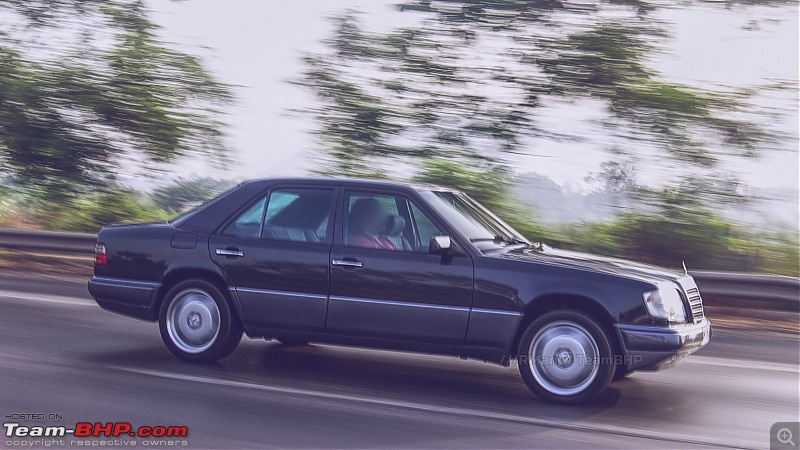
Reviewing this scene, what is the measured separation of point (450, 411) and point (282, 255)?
1839 millimetres

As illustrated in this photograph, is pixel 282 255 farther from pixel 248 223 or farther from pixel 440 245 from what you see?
pixel 440 245

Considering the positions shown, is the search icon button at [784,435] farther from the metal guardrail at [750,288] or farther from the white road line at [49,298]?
the white road line at [49,298]

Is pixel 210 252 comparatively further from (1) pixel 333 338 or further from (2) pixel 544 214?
(2) pixel 544 214

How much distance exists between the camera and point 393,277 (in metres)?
6.81

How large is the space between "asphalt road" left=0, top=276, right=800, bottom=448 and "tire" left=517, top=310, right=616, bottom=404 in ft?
0.49

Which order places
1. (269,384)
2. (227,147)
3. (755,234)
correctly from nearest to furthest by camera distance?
(269,384), (755,234), (227,147)

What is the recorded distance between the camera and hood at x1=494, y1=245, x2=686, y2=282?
6.59 meters

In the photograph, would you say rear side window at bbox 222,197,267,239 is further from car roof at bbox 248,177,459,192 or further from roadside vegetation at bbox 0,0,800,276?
roadside vegetation at bbox 0,0,800,276

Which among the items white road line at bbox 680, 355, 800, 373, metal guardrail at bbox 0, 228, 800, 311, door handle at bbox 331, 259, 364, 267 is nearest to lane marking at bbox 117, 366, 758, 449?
door handle at bbox 331, 259, 364, 267

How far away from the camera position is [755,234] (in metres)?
12.9

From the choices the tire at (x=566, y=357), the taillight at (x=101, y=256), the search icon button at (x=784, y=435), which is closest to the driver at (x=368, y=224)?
the tire at (x=566, y=357)

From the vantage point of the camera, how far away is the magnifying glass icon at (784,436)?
592cm

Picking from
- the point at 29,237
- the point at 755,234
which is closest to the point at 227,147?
the point at 29,237

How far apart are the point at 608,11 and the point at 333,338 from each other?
8718mm
